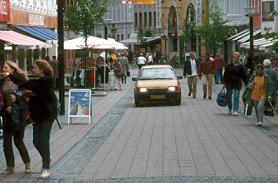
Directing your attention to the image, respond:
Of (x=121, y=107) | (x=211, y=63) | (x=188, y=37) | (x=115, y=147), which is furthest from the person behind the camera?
(x=188, y=37)

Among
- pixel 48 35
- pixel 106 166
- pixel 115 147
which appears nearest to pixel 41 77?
pixel 106 166

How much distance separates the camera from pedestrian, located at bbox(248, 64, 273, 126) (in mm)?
20016

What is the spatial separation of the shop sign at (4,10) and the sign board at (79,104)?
1308 centimetres

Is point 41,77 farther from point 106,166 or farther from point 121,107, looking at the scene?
point 121,107

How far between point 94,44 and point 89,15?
1914mm

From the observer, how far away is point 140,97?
91.9ft

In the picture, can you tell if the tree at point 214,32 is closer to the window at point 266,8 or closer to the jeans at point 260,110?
the window at point 266,8

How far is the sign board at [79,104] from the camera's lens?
20688 millimetres

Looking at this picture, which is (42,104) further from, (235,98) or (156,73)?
(156,73)

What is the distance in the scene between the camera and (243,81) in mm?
23734

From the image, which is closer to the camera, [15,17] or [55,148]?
[55,148]

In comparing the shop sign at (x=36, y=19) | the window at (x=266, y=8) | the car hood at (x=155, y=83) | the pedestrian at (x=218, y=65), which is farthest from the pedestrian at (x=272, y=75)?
the shop sign at (x=36, y=19)

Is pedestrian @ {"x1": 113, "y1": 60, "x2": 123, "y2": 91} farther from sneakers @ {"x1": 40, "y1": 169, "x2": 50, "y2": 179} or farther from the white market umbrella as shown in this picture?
sneakers @ {"x1": 40, "y1": 169, "x2": 50, "y2": 179}

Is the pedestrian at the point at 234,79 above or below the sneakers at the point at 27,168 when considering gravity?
above
